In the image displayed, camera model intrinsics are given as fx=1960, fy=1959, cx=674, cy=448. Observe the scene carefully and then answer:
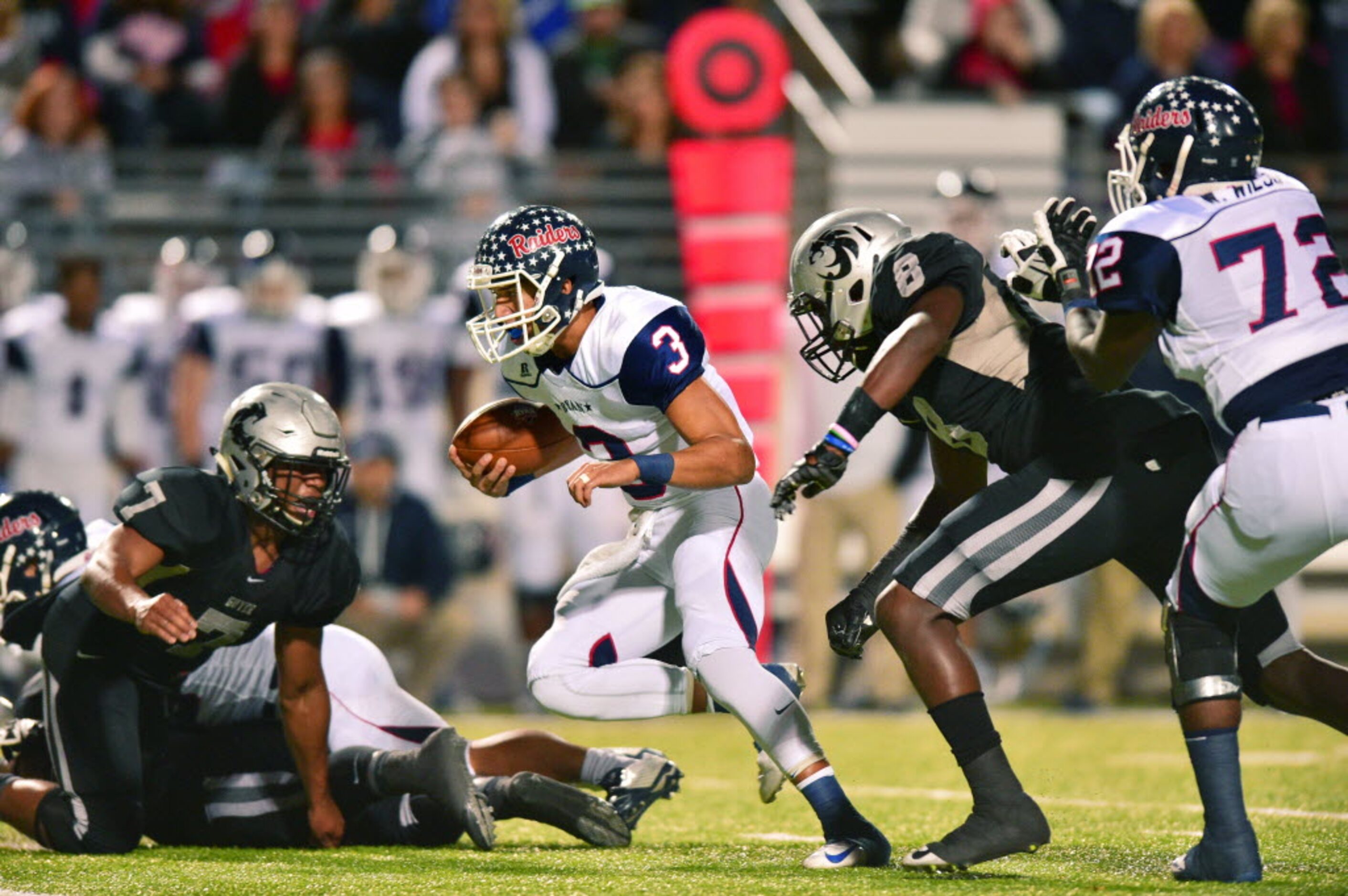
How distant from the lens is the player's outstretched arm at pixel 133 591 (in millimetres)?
4359

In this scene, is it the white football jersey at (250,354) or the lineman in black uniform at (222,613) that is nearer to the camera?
the lineman in black uniform at (222,613)

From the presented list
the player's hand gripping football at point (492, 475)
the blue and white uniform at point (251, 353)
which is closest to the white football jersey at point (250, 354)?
the blue and white uniform at point (251, 353)

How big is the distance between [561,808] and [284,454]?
1.09 meters

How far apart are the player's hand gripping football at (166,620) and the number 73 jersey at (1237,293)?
2.11 meters

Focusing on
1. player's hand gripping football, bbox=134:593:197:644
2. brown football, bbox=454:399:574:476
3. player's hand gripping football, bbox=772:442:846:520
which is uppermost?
brown football, bbox=454:399:574:476

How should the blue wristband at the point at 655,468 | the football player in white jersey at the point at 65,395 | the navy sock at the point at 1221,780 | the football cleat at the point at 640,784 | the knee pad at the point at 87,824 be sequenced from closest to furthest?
the navy sock at the point at 1221,780 < the blue wristband at the point at 655,468 < the knee pad at the point at 87,824 < the football cleat at the point at 640,784 < the football player in white jersey at the point at 65,395

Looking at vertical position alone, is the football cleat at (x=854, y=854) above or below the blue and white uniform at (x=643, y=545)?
below

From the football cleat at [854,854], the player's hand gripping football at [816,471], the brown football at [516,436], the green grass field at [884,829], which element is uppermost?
the brown football at [516,436]

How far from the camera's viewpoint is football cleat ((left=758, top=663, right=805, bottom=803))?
463 centimetres

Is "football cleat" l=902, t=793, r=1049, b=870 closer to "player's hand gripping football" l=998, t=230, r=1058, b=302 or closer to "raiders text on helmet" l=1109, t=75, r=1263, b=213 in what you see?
"player's hand gripping football" l=998, t=230, r=1058, b=302

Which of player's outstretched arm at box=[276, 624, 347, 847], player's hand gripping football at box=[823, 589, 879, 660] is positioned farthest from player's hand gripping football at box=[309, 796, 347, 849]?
player's hand gripping football at box=[823, 589, 879, 660]

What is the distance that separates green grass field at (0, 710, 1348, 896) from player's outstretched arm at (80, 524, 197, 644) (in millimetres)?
552

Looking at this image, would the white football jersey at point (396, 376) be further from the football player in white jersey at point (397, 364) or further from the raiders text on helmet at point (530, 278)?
the raiders text on helmet at point (530, 278)

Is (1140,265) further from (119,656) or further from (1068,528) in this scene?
(119,656)
